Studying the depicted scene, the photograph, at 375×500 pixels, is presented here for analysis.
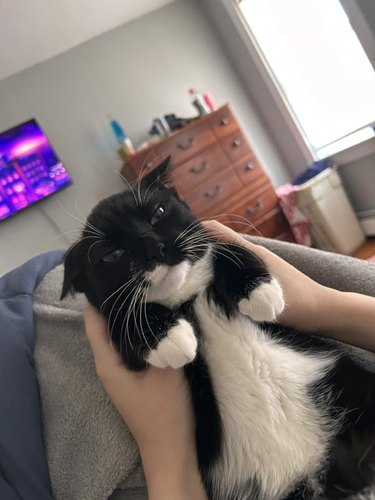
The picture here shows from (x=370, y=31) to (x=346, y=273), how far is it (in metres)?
1.66

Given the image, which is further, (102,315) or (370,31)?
(370,31)

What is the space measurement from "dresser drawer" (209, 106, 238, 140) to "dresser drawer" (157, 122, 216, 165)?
0.14 feet

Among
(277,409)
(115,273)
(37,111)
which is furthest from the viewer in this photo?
(37,111)

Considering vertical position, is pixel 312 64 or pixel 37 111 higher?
pixel 37 111

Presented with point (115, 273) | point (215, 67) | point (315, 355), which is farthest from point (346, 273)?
point (215, 67)

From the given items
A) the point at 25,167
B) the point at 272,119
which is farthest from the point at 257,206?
the point at 25,167

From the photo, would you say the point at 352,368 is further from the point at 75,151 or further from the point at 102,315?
the point at 75,151

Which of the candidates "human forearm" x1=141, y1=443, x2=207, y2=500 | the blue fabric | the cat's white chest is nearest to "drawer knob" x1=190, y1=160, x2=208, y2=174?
the blue fabric

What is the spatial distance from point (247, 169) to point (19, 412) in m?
2.20

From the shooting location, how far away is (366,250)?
→ 2.67m

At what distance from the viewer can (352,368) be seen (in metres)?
0.75

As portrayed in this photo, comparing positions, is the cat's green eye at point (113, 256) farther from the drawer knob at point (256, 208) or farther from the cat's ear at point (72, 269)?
the drawer knob at point (256, 208)

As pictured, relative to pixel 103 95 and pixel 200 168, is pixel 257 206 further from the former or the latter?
pixel 103 95

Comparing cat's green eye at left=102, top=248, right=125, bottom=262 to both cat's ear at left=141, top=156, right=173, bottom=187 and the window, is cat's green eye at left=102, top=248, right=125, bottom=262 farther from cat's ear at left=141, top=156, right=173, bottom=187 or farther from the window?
the window
